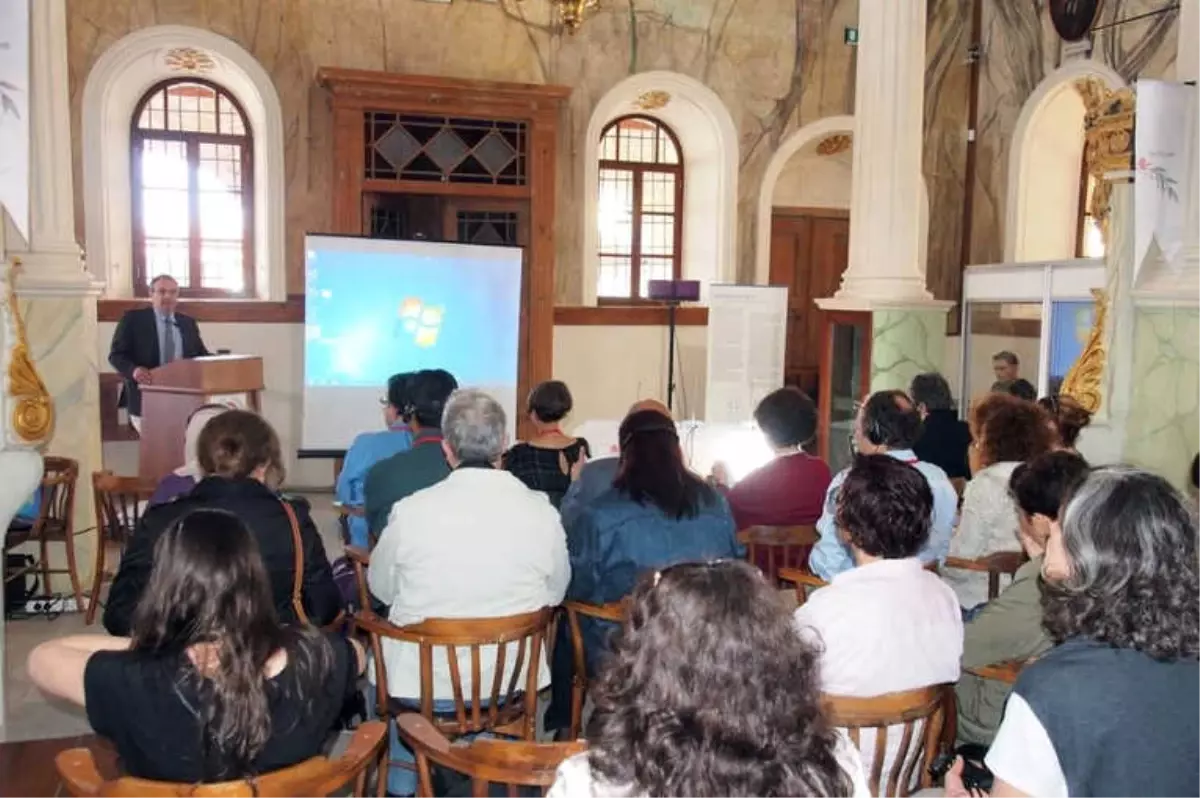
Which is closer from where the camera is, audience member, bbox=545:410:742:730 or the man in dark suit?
audience member, bbox=545:410:742:730

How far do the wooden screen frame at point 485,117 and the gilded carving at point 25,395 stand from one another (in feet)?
13.2

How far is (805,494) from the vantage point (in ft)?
11.5

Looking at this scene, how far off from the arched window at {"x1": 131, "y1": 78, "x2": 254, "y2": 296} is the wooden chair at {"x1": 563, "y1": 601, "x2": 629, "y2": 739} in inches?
243

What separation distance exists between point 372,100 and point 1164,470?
5.95 metres

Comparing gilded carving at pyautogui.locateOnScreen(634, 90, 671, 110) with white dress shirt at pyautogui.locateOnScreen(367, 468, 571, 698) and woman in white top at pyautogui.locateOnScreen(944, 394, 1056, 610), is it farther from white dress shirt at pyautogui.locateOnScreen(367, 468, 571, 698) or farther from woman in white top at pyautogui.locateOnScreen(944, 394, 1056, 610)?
white dress shirt at pyautogui.locateOnScreen(367, 468, 571, 698)

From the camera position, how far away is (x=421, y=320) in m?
7.27

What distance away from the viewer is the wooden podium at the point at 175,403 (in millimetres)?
4684

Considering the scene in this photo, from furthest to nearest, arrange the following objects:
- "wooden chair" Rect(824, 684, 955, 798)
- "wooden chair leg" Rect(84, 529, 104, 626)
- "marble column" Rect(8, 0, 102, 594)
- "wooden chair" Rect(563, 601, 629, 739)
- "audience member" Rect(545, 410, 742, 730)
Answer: "marble column" Rect(8, 0, 102, 594) → "wooden chair leg" Rect(84, 529, 104, 626) → "audience member" Rect(545, 410, 742, 730) → "wooden chair" Rect(563, 601, 629, 739) → "wooden chair" Rect(824, 684, 955, 798)

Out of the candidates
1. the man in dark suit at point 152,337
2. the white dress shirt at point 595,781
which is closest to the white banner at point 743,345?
the man in dark suit at point 152,337

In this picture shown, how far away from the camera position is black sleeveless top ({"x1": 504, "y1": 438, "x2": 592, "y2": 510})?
384cm

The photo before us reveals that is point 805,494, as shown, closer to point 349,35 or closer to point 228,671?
point 228,671

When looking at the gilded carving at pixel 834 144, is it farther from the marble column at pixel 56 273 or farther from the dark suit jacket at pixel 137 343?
the marble column at pixel 56 273

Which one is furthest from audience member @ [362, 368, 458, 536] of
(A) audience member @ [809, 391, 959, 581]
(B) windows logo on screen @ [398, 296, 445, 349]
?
(B) windows logo on screen @ [398, 296, 445, 349]

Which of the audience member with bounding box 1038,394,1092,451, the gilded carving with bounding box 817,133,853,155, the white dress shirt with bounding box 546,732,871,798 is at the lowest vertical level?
the white dress shirt with bounding box 546,732,871,798
